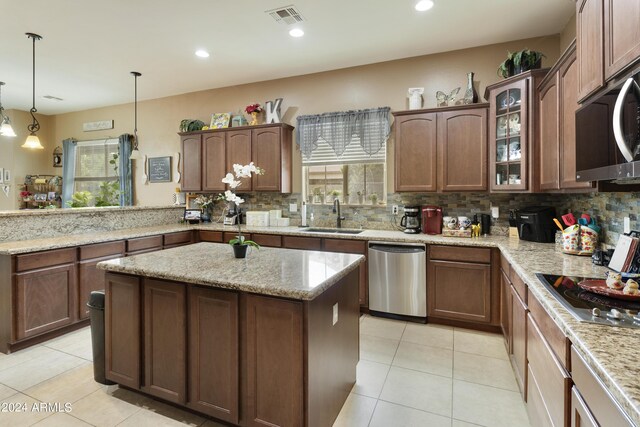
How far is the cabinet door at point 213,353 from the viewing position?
175cm

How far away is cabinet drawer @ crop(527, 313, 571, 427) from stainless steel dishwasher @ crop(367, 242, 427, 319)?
1.54 meters

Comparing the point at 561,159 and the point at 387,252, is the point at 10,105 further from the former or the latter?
the point at 561,159

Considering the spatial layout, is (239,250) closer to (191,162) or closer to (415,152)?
(415,152)

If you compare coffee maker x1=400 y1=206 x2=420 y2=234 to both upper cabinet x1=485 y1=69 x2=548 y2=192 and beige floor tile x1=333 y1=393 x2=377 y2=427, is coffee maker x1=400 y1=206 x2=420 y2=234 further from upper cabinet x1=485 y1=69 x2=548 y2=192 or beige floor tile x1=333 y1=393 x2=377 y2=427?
beige floor tile x1=333 y1=393 x2=377 y2=427

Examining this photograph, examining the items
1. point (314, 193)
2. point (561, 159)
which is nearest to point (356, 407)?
point (561, 159)

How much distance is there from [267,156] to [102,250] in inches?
87.8

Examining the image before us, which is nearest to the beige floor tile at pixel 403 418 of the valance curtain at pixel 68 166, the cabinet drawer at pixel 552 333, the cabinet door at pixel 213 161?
the cabinet drawer at pixel 552 333

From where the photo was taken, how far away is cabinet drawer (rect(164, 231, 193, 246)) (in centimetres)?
424

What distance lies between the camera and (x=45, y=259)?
2969 millimetres

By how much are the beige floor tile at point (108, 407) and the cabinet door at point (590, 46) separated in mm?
3130

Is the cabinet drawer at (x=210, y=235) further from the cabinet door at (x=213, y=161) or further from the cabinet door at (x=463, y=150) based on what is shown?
the cabinet door at (x=463, y=150)

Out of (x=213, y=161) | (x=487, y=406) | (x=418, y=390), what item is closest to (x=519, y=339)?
(x=487, y=406)

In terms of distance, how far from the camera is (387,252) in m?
3.46

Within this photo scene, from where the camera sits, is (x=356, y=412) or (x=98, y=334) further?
(x=98, y=334)
